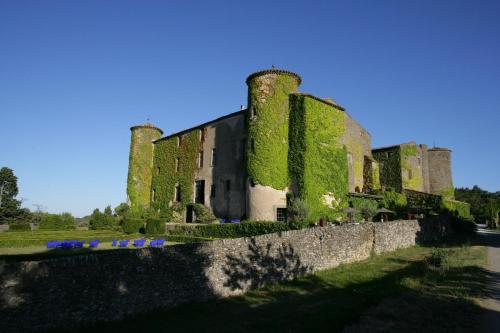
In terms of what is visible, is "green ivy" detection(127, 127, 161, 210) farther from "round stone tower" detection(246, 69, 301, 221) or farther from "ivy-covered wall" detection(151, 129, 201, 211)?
"round stone tower" detection(246, 69, 301, 221)

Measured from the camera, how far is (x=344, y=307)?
9.59 m

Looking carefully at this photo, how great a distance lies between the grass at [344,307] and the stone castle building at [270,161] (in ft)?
51.5

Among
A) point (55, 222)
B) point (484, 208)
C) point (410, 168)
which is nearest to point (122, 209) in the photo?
point (55, 222)

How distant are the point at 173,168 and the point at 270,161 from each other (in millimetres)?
17146

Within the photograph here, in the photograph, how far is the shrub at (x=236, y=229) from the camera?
22328 millimetres

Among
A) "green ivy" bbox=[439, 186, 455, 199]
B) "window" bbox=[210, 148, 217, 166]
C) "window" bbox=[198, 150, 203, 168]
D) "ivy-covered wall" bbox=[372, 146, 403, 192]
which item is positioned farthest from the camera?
"green ivy" bbox=[439, 186, 455, 199]

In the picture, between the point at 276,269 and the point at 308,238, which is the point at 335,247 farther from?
the point at 276,269

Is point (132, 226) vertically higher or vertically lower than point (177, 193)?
lower

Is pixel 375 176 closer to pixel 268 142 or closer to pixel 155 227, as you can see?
pixel 268 142

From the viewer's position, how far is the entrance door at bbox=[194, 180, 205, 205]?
3770 cm

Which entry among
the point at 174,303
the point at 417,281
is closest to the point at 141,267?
the point at 174,303

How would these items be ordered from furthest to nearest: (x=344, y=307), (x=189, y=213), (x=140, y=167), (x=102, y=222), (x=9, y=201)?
(x=9, y=201), (x=140, y=167), (x=102, y=222), (x=189, y=213), (x=344, y=307)

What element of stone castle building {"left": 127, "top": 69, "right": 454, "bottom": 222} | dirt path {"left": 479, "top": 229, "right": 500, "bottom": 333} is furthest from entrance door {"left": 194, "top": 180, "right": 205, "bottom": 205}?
dirt path {"left": 479, "top": 229, "right": 500, "bottom": 333}

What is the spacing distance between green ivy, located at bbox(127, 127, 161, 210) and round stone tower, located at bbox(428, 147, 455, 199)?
39.3 meters
